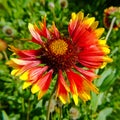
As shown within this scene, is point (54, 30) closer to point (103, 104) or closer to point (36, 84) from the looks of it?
point (36, 84)

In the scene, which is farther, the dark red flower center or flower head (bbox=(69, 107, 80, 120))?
flower head (bbox=(69, 107, 80, 120))

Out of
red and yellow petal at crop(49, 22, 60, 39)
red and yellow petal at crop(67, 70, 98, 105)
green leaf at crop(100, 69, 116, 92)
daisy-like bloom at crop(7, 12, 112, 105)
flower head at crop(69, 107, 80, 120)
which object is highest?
red and yellow petal at crop(49, 22, 60, 39)

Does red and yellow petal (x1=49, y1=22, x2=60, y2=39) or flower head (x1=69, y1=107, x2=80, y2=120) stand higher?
red and yellow petal (x1=49, y1=22, x2=60, y2=39)

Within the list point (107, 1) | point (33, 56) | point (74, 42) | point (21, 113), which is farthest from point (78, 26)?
point (107, 1)

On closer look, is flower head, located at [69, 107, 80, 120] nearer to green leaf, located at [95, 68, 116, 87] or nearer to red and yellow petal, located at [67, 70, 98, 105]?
green leaf, located at [95, 68, 116, 87]

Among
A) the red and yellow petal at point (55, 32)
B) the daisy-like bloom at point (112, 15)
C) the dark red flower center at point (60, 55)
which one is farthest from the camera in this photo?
the daisy-like bloom at point (112, 15)

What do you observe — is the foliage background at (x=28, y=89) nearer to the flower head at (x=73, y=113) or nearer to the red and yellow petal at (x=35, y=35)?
the flower head at (x=73, y=113)

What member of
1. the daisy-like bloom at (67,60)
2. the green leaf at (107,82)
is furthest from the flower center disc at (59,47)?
the green leaf at (107,82)

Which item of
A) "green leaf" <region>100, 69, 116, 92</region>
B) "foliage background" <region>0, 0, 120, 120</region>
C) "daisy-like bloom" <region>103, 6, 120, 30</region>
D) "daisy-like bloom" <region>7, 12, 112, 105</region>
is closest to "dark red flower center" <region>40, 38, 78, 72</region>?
"daisy-like bloom" <region>7, 12, 112, 105</region>
